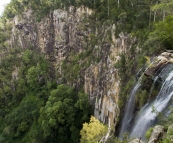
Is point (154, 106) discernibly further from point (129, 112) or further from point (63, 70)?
point (63, 70)

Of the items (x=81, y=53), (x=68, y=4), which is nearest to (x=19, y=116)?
(x=81, y=53)

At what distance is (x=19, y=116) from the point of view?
153 ft

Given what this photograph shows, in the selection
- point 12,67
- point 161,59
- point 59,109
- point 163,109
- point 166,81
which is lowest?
point 59,109

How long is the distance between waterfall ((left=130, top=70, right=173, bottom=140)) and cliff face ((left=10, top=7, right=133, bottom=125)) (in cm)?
965

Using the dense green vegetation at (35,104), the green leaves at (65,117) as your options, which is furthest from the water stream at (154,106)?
the dense green vegetation at (35,104)

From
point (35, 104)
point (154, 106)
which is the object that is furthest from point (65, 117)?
point (154, 106)

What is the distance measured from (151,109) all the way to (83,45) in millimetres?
26647

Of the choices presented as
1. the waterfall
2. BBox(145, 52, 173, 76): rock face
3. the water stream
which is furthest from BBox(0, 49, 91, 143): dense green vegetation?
BBox(145, 52, 173, 76): rock face

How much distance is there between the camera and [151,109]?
17.6 meters

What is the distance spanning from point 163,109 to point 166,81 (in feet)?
8.44

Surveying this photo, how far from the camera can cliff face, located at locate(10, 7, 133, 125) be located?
106ft

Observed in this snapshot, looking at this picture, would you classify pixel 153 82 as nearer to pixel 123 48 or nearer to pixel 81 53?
pixel 123 48

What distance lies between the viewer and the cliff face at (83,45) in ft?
106

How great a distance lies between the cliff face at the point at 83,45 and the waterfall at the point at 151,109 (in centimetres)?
965
